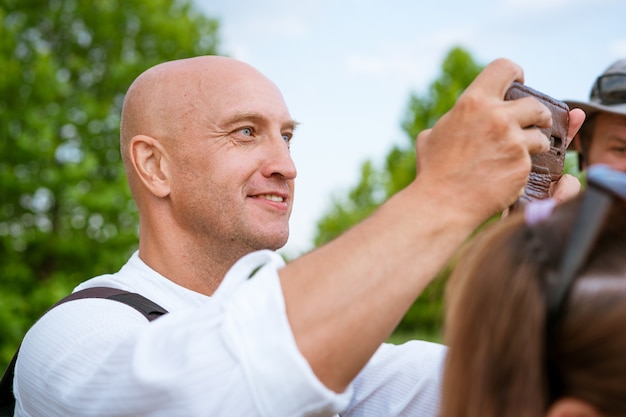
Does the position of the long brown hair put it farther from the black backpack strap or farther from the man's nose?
the man's nose

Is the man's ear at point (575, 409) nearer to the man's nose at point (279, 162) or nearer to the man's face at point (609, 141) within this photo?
the man's nose at point (279, 162)

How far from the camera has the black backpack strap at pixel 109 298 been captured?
1.87 m

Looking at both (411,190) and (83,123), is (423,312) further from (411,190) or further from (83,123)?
(411,190)

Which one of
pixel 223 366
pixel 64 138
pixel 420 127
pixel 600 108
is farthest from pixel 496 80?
pixel 420 127

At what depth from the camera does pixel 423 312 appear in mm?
21719

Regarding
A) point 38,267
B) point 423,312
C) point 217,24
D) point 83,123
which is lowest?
point 423,312

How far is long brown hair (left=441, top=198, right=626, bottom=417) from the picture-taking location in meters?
1.03

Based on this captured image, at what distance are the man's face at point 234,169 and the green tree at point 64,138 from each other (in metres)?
9.19

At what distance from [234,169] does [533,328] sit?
1.61m

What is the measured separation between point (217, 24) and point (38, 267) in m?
6.61

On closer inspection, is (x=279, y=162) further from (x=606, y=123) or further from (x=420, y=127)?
(x=420, y=127)

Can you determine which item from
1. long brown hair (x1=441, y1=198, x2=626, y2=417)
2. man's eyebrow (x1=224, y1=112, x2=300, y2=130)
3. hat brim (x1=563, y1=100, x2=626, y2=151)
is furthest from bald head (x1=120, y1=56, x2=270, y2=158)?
hat brim (x1=563, y1=100, x2=626, y2=151)

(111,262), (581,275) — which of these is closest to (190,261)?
(581,275)

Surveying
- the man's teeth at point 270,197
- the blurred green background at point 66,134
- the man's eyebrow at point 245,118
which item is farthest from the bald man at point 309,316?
the blurred green background at point 66,134
